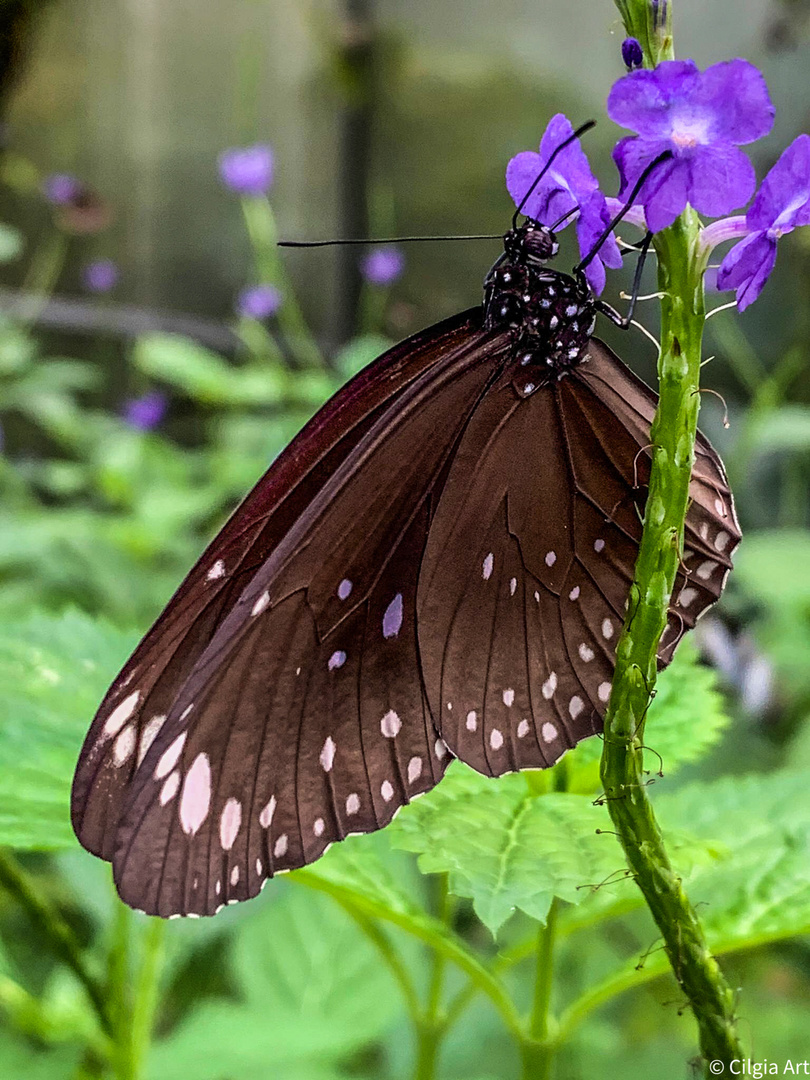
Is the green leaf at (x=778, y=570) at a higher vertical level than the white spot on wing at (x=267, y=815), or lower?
higher

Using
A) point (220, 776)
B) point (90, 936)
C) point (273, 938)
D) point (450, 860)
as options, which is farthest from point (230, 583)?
point (90, 936)

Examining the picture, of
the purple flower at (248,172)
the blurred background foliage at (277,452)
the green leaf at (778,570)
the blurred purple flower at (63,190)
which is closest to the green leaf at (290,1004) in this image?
the blurred background foliage at (277,452)

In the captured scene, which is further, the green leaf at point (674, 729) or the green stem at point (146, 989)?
the green stem at point (146, 989)

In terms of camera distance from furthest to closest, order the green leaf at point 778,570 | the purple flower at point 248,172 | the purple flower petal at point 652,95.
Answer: the purple flower at point 248,172
the green leaf at point 778,570
the purple flower petal at point 652,95

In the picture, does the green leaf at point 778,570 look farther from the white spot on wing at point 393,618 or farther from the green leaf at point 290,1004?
the white spot on wing at point 393,618

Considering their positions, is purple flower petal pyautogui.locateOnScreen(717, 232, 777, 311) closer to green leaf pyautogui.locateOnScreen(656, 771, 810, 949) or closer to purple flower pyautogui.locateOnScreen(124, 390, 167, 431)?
green leaf pyautogui.locateOnScreen(656, 771, 810, 949)

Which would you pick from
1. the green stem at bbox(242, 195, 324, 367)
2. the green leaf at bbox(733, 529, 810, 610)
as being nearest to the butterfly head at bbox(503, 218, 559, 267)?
the green leaf at bbox(733, 529, 810, 610)

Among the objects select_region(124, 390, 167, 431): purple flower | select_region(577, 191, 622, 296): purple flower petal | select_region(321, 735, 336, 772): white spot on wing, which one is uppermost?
select_region(124, 390, 167, 431): purple flower
